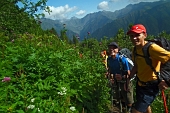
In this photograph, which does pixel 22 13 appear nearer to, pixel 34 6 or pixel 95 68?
pixel 34 6

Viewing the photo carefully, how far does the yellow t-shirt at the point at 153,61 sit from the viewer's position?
3311mm

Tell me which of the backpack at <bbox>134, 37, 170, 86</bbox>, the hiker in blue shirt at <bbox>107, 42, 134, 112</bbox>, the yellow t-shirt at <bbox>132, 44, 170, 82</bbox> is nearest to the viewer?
the yellow t-shirt at <bbox>132, 44, 170, 82</bbox>

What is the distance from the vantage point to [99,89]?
19.0 ft

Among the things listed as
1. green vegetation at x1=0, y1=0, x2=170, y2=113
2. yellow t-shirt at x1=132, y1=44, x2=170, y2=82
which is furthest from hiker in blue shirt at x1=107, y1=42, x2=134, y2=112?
yellow t-shirt at x1=132, y1=44, x2=170, y2=82

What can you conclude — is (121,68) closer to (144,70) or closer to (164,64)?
(144,70)

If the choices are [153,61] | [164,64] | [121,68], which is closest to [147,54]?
[153,61]

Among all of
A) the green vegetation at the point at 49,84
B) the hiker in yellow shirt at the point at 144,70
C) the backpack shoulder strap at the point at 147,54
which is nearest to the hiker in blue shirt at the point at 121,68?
the green vegetation at the point at 49,84

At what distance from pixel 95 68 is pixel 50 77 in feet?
8.87

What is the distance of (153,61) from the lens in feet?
11.6

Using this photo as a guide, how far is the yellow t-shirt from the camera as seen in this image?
3.31 m

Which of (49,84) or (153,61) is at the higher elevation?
(153,61)

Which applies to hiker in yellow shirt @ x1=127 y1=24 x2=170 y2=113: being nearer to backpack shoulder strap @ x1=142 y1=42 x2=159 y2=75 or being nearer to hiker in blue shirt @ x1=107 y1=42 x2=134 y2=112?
backpack shoulder strap @ x1=142 y1=42 x2=159 y2=75

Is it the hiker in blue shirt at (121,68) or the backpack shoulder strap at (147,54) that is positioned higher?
the backpack shoulder strap at (147,54)

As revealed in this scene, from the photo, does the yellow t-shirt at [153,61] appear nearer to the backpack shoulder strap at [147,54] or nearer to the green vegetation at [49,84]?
the backpack shoulder strap at [147,54]
